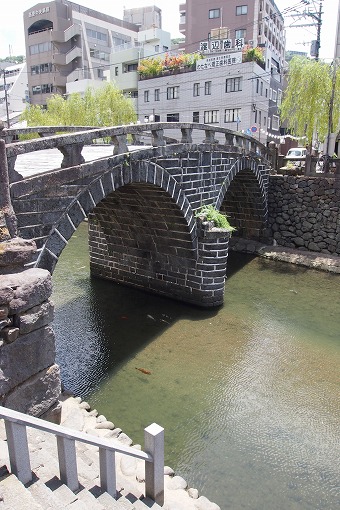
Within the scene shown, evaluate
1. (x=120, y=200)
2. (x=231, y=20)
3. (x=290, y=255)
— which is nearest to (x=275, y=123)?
(x=231, y=20)

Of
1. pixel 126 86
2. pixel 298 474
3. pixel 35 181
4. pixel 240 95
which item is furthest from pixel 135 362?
pixel 126 86

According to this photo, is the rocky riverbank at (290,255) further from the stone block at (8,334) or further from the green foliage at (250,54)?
the green foliage at (250,54)

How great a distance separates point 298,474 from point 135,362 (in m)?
4.49

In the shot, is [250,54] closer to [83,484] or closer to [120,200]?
[120,200]

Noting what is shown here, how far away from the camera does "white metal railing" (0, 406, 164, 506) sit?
3.25 m

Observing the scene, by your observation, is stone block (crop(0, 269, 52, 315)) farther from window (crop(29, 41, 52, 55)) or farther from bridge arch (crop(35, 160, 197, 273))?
window (crop(29, 41, 52, 55))

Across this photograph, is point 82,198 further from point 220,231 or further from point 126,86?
point 126,86

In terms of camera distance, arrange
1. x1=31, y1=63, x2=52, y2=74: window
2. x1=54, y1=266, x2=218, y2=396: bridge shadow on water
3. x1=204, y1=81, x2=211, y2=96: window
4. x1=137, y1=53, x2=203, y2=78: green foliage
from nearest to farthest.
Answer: x1=54, y1=266, x2=218, y2=396: bridge shadow on water < x1=204, y1=81, x2=211, y2=96: window < x1=137, y1=53, x2=203, y2=78: green foliage < x1=31, y1=63, x2=52, y2=74: window

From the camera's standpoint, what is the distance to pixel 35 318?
512cm

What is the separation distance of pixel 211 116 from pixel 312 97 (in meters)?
16.6

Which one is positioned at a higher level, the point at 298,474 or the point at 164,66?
the point at 164,66

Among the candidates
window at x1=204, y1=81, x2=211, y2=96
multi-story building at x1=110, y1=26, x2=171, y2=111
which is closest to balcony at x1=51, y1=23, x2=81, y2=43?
multi-story building at x1=110, y1=26, x2=171, y2=111

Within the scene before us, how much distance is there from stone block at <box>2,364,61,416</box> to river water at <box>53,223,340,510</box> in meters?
2.51

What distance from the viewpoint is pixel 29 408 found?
5.34 metres
